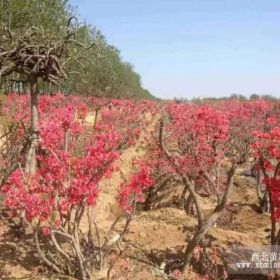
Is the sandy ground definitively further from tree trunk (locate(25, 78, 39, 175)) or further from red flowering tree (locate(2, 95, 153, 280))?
tree trunk (locate(25, 78, 39, 175))

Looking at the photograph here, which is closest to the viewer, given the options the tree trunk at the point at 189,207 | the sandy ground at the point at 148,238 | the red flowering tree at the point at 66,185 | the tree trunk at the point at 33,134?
the red flowering tree at the point at 66,185

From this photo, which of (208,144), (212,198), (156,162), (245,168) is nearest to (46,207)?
(208,144)

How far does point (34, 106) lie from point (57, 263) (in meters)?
4.13

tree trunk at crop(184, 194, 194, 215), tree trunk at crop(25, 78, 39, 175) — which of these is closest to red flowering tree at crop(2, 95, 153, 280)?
tree trunk at crop(25, 78, 39, 175)

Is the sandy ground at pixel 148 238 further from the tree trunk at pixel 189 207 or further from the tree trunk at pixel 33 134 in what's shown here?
the tree trunk at pixel 33 134

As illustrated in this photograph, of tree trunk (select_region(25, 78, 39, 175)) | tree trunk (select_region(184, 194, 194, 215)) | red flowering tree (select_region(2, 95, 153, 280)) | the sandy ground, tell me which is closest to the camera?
red flowering tree (select_region(2, 95, 153, 280))

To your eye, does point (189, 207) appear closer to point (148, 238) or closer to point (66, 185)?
point (148, 238)

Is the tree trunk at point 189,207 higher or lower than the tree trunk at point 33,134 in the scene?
lower

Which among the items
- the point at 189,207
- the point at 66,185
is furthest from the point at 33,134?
the point at 189,207

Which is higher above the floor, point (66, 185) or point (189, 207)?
point (66, 185)

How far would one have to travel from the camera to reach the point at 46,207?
8.30 meters

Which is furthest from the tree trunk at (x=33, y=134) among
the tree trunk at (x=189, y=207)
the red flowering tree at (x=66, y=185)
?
the tree trunk at (x=189, y=207)

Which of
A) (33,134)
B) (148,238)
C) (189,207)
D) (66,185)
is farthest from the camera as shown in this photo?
(189,207)

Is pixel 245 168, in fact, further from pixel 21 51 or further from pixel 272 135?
pixel 21 51
